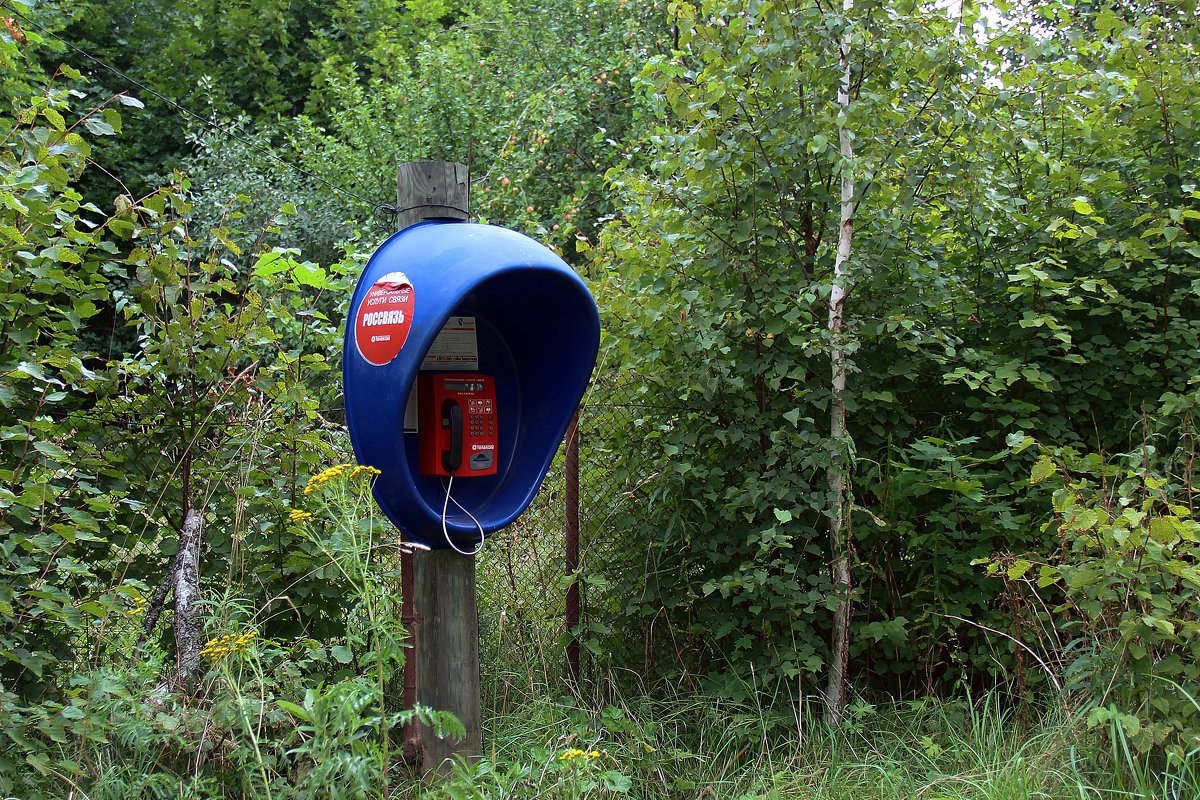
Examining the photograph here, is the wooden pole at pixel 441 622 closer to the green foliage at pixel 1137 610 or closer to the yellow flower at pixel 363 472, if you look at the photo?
the yellow flower at pixel 363 472

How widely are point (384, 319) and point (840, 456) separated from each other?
1.49 meters

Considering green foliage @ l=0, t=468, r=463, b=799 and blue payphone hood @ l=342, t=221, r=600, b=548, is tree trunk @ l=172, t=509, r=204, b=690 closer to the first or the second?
green foliage @ l=0, t=468, r=463, b=799

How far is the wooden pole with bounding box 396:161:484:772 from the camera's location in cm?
286

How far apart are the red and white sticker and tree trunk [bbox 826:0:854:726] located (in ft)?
4.47

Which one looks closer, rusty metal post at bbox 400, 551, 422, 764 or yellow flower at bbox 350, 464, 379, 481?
yellow flower at bbox 350, 464, 379, 481

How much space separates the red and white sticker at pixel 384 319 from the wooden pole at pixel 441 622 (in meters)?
0.30

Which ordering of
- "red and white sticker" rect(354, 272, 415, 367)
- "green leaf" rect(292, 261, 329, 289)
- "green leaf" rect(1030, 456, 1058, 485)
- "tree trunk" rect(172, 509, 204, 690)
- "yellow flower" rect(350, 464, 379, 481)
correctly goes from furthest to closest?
"green leaf" rect(292, 261, 329, 289) → "tree trunk" rect(172, 509, 204, 690) → "green leaf" rect(1030, 456, 1058, 485) → "red and white sticker" rect(354, 272, 415, 367) → "yellow flower" rect(350, 464, 379, 481)

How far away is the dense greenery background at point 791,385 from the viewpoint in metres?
2.70

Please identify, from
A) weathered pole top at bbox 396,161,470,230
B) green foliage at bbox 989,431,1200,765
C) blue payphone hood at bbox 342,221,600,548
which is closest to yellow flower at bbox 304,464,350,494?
blue payphone hood at bbox 342,221,600,548

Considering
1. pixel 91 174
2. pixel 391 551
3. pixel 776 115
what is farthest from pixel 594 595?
pixel 91 174

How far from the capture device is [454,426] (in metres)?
2.86

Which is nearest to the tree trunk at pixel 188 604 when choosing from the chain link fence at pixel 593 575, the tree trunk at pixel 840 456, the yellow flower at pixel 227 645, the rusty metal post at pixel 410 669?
the yellow flower at pixel 227 645

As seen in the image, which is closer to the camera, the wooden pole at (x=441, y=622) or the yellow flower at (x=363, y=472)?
the yellow flower at (x=363, y=472)

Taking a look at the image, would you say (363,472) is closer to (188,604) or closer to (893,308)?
(188,604)
